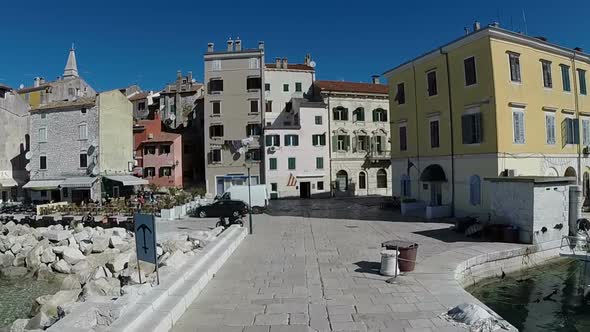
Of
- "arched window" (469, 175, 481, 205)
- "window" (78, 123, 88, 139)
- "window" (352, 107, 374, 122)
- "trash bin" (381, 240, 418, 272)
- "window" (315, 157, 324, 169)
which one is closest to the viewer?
"trash bin" (381, 240, 418, 272)

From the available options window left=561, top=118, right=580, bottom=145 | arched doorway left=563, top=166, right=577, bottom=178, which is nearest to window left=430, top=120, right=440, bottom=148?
window left=561, top=118, right=580, bottom=145

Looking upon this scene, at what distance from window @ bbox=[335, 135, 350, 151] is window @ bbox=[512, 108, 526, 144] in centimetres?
2372

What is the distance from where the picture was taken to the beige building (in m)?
44.5

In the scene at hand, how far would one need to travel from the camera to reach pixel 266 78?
46.4 meters

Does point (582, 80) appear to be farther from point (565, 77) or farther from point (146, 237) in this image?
point (146, 237)

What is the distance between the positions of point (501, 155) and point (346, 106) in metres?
25.2

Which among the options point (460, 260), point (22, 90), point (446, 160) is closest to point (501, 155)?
point (446, 160)

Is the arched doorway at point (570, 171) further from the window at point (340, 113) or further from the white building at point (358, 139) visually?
the window at point (340, 113)

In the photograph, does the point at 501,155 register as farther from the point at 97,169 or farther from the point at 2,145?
the point at 2,145

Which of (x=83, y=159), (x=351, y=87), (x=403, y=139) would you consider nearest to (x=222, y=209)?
(x=403, y=139)

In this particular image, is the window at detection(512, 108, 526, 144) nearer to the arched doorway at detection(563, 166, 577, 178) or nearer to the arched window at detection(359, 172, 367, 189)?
the arched doorway at detection(563, 166, 577, 178)

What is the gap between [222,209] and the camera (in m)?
28.1

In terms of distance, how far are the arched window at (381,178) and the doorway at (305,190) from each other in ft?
28.0

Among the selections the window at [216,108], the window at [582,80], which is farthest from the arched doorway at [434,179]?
the window at [216,108]
